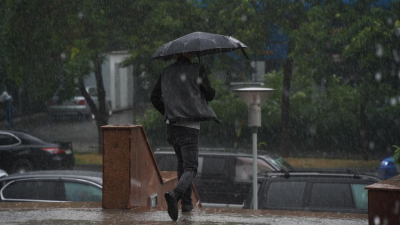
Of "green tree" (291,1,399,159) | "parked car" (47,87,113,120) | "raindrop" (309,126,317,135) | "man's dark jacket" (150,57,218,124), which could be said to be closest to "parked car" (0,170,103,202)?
"man's dark jacket" (150,57,218,124)

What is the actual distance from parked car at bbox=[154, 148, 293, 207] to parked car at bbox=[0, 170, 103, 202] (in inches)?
124

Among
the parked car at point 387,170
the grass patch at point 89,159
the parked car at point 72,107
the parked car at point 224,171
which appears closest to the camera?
the parked car at point 224,171

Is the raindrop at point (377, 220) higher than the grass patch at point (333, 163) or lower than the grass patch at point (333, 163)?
higher

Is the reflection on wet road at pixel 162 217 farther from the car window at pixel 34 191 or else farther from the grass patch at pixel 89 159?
the grass patch at pixel 89 159

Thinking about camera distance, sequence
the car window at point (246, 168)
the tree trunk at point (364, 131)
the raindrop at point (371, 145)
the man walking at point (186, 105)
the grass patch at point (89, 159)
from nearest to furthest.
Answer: the man walking at point (186, 105) < the car window at point (246, 168) < the grass patch at point (89, 159) < the tree trunk at point (364, 131) < the raindrop at point (371, 145)

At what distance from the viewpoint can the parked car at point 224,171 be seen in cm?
1374

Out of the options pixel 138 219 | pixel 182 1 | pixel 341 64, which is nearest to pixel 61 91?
pixel 182 1

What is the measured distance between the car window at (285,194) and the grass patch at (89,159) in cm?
1322

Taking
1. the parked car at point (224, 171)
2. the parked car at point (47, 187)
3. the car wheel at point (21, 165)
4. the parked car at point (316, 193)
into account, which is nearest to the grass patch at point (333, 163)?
the parked car at point (224, 171)

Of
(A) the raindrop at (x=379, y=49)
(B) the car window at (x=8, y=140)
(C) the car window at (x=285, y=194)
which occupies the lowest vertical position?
(C) the car window at (x=285, y=194)

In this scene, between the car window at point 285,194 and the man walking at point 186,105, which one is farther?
the car window at point 285,194

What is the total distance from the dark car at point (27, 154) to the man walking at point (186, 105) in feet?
42.6

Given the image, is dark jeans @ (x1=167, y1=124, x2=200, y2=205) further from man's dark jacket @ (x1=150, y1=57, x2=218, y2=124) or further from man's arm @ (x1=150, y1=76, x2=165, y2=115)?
man's arm @ (x1=150, y1=76, x2=165, y2=115)

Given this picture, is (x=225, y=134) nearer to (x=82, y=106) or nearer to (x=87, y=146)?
(x=87, y=146)
